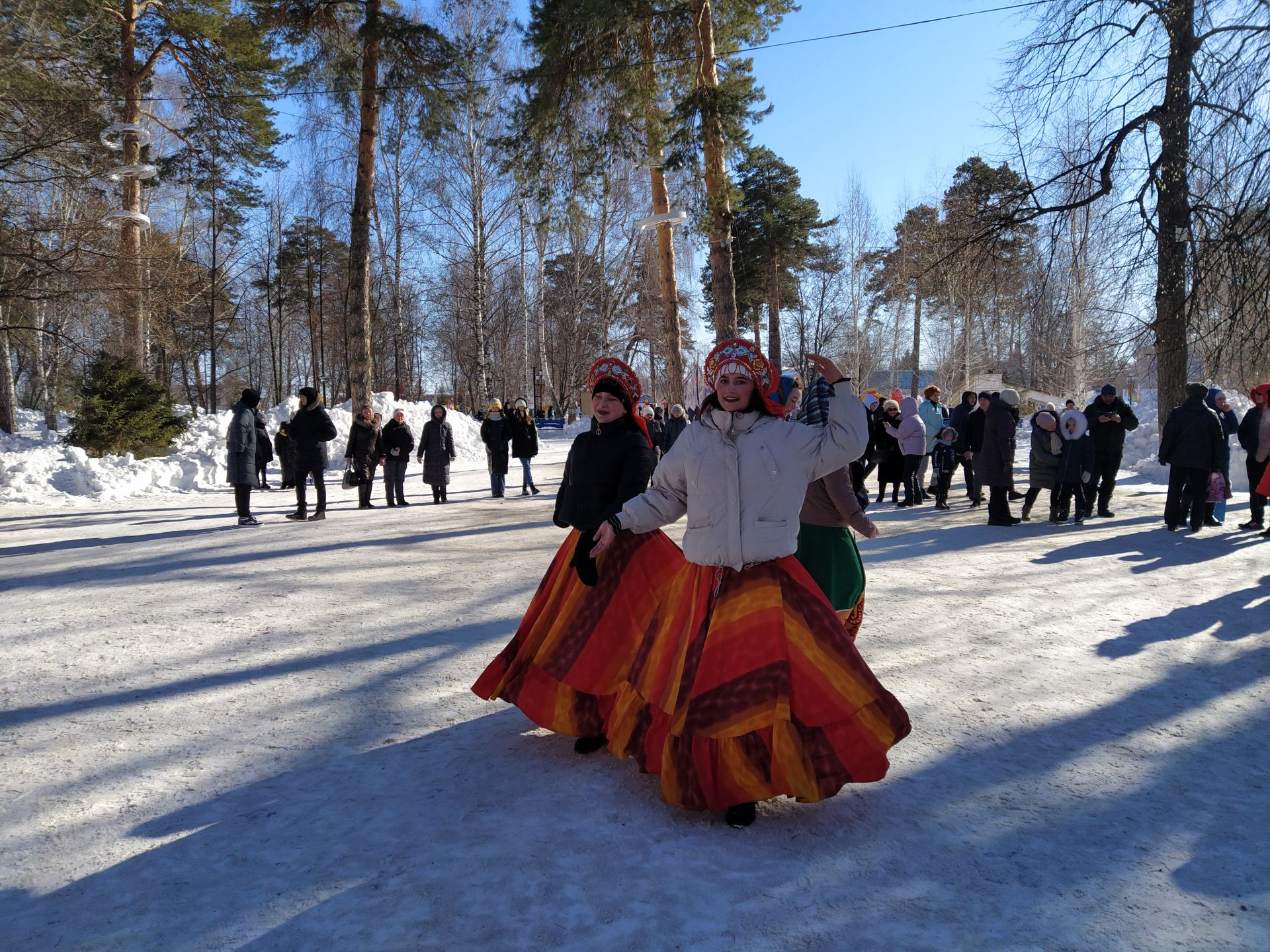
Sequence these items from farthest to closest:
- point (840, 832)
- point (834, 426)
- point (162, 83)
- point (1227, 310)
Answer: point (162, 83)
point (1227, 310)
point (834, 426)
point (840, 832)

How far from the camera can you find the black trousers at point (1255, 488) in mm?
9766

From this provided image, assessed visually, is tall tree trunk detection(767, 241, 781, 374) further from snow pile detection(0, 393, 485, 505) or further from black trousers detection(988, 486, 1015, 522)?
black trousers detection(988, 486, 1015, 522)

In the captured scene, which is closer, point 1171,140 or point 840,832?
point 840,832

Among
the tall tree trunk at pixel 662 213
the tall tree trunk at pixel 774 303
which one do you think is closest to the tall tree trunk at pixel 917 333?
the tall tree trunk at pixel 774 303

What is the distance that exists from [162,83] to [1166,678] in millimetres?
30599

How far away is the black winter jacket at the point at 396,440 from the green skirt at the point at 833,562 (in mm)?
10595

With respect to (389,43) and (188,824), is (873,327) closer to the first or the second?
(389,43)

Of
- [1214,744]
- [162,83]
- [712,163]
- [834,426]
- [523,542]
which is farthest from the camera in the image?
[162,83]

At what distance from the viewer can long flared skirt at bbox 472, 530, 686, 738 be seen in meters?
3.61

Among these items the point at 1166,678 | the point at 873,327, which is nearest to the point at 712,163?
the point at 1166,678

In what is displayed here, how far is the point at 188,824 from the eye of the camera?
3.01m

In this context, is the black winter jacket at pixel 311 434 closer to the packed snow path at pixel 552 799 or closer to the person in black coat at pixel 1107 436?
the packed snow path at pixel 552 799

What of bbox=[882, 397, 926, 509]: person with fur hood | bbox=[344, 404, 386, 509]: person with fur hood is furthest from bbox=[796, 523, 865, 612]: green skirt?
bbox=[344, 404, 386, 509]: person with fur hood

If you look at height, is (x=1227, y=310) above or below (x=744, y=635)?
above
